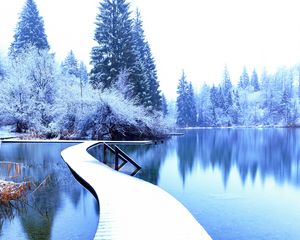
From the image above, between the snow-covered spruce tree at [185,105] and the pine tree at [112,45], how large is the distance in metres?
34.2

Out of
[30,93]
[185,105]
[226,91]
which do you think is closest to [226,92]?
[226,91]

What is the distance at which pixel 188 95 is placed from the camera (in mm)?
73500

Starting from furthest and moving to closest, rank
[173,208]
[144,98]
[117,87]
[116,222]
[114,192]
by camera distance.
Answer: [144,98] → [117,87] → [114,192] → [173,208] → [116,222]

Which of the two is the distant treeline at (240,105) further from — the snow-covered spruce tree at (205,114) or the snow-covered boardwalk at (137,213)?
the snow-covered boardwalk at (137,213)

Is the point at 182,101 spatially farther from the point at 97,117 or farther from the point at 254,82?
the point at 97,117

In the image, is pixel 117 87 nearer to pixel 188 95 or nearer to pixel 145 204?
pixel 145 204

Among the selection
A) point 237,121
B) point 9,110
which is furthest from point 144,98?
point 237,121

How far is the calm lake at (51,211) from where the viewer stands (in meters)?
7.57

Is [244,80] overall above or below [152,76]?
above

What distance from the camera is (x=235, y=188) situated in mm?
13008

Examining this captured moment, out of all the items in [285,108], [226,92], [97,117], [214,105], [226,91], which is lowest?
[97,117]

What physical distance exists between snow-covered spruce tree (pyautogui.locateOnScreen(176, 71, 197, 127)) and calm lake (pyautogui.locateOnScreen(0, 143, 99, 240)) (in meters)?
58.5

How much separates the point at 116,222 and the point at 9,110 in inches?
1000

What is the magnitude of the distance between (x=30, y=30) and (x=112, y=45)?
40.9 feet
